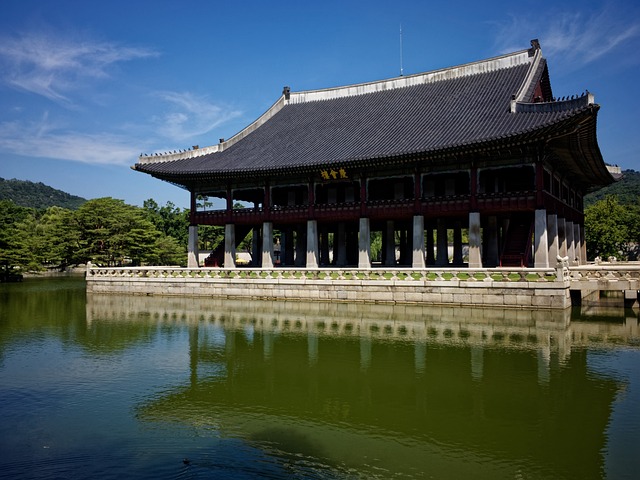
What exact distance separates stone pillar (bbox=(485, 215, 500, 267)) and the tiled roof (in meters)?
7.95

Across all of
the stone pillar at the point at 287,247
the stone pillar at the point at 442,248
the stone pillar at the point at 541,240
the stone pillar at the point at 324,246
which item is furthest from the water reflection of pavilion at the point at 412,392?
the stone pillar at the point at 324,246

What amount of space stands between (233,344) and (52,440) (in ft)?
30.3

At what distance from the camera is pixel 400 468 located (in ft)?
24.6

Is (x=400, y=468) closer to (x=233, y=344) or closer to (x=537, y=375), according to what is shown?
(x=537, y=375)

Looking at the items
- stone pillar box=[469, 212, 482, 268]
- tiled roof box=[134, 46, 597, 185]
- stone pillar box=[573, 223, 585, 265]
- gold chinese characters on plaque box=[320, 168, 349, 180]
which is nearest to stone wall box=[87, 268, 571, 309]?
stone pillar box=[469, 212, 482, 268]

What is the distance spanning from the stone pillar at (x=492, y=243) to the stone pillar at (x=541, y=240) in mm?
6715

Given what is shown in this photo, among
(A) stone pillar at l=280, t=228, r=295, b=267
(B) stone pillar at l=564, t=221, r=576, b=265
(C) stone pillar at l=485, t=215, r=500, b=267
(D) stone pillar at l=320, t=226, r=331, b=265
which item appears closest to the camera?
(C) stone pillar at l=485, t=215, r=500, b=267

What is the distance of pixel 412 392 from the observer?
11406mm

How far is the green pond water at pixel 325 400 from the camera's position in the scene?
7.67 m

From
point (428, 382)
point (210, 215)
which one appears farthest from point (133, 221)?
point (428, 382)

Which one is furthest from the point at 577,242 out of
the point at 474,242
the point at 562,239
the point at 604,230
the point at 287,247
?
the point at 287,247

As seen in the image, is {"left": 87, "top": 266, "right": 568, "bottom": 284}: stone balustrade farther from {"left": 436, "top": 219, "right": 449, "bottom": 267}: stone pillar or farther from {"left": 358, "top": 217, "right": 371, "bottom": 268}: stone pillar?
{"left": 436, "top": 219, "right": 449, "bottom": 267}: stone pillar

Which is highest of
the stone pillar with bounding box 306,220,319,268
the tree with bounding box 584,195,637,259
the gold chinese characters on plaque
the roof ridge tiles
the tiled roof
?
the roof ridge tiles

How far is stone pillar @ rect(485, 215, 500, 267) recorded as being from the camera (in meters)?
34.4
